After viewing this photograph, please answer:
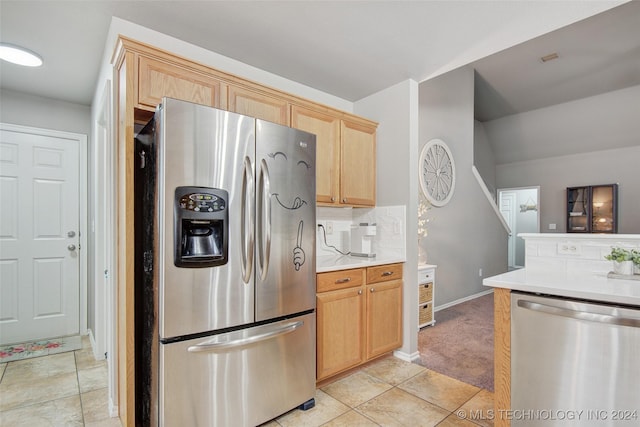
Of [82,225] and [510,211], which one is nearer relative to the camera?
[82,225]

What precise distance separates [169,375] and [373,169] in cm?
232

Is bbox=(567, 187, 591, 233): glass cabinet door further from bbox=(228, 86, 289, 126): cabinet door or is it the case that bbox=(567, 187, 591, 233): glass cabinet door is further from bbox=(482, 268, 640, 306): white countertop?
bbox=(228, 86, 289, 126): cabinet door

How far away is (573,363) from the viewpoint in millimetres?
1434

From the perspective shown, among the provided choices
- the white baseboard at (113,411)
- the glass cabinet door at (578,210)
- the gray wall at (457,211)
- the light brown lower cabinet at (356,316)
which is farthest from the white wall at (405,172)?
the glass cabinet door at (578,210)

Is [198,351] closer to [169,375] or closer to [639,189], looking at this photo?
[169,375]

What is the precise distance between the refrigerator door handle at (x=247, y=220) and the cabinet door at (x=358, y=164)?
3.86 ft

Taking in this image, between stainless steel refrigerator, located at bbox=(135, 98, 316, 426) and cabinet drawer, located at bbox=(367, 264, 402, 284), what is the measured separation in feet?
2.44

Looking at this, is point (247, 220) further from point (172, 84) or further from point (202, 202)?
point (172, 84)

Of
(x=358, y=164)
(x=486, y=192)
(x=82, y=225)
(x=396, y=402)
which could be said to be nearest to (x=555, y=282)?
(x=396, y=402)

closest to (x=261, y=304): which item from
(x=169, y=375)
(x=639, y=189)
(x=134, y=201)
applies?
(x=169, y=375)

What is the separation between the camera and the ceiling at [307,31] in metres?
1.88

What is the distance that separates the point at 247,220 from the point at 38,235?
2.93 metres

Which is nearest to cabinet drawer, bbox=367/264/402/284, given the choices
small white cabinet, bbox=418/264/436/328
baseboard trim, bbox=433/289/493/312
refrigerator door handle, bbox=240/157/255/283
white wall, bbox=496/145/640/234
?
small white cabinet, bbox=418/264/436/328

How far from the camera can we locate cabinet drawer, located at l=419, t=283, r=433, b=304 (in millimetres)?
3621
